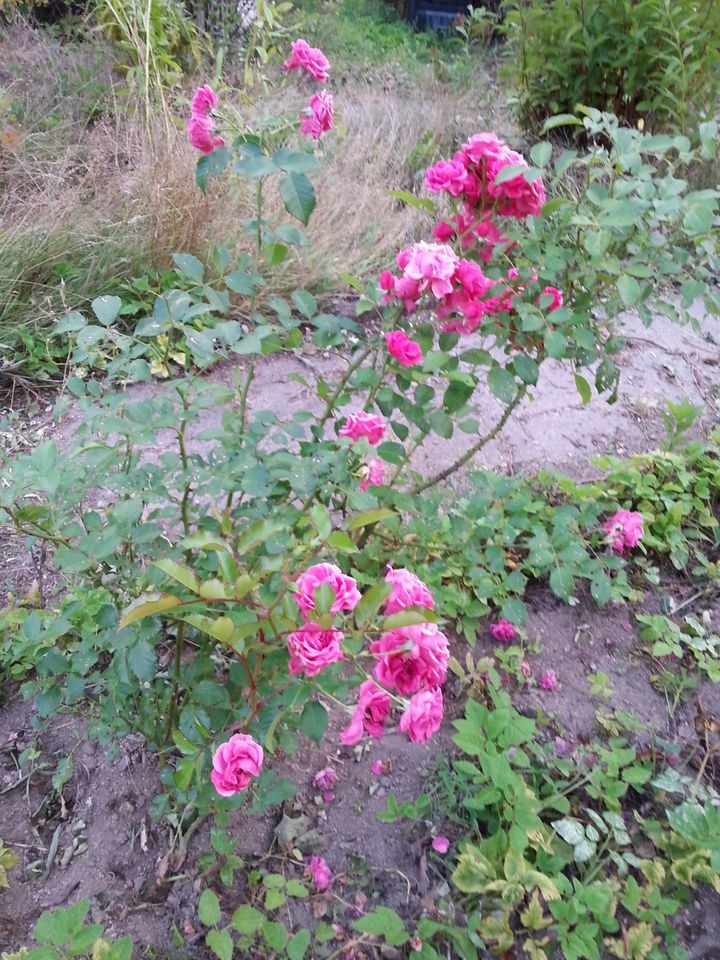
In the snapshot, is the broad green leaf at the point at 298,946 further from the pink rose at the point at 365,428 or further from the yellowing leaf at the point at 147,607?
the pink rose at the point at 365,428

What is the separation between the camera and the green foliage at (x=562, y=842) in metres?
1.34

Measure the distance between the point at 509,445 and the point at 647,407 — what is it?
0.69 metres

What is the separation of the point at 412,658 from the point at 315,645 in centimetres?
13

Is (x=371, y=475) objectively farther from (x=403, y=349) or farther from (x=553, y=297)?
(x=553, y=297)

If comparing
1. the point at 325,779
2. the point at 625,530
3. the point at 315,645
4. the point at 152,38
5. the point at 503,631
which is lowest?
the point at 325,779

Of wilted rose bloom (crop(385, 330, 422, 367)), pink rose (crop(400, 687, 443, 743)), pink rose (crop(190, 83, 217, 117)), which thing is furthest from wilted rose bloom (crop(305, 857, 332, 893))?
pink rose (crop(190, 83, 217, 117))

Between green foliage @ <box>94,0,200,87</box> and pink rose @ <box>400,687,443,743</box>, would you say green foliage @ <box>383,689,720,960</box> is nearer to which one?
pink rose @ <box>400,687,443,743</box>

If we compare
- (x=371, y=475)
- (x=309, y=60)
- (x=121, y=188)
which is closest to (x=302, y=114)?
(x=309, y=60)

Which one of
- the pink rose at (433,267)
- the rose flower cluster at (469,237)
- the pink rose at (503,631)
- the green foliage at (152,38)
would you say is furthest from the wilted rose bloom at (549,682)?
the green foliage at (152,38)

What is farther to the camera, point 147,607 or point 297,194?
point 297,194

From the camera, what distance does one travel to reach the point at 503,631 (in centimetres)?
195

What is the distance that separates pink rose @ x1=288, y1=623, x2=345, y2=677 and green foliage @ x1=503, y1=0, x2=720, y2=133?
4.00 meters

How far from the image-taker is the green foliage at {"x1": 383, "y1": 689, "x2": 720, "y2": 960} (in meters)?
1.34

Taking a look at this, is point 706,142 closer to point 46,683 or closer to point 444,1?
point 46,683
